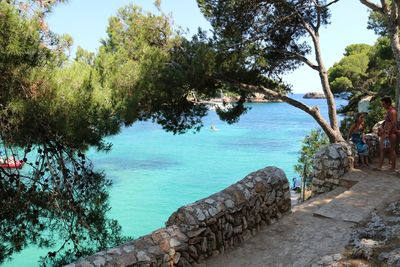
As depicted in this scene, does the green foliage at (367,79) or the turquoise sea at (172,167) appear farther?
the turquoise sea at (172,167)

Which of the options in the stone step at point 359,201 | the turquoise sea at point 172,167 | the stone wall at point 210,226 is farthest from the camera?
the turquoise sea at point 172,167

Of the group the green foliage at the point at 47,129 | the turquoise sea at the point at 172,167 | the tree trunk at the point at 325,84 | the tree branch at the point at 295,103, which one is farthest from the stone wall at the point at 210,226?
the turquoise sea at the point at 172,167

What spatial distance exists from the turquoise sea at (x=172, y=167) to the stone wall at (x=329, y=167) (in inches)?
169

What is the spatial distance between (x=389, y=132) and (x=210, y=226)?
538cm

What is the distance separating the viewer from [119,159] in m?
40.7

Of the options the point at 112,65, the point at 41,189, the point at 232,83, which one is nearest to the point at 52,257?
the point at 41,189

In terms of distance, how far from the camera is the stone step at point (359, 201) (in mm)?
7008

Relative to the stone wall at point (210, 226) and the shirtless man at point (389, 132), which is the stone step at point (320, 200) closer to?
the stone wall at point (210, 226)

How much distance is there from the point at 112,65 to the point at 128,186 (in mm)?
23719

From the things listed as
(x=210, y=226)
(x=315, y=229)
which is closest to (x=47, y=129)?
(x=210, y=226)

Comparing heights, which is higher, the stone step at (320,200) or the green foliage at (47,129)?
the green foliage at (47,129)

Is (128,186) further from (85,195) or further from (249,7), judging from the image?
(85,195)

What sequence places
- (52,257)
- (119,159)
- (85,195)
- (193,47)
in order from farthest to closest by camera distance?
(119,159) → (193,47) → (85,195) → (52,257)

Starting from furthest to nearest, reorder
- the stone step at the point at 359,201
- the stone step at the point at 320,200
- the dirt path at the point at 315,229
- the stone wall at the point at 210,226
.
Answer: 1. the stone step at the point at 320,200
2. the stone step at the point at 359,201
3. the dirt path at the point at 315,229
4. the stone wall at the point at 210,226
